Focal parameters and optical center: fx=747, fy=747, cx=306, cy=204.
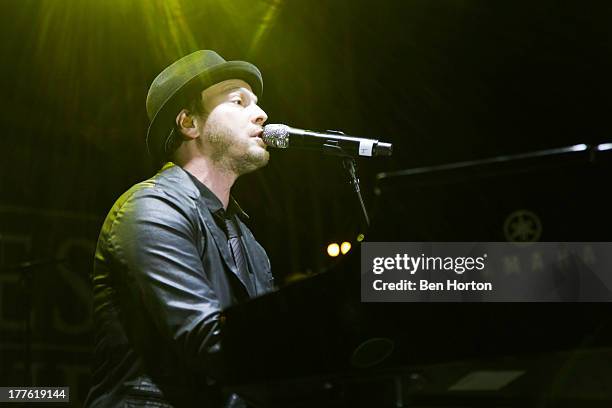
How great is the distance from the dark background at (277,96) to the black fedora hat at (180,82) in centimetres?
148

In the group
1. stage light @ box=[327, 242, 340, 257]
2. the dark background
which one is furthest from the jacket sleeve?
stage light @ box=[327, 242, 340, 257]

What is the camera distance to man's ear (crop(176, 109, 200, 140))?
1797 millimetres

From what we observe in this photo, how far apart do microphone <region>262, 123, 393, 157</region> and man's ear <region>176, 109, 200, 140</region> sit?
221mm

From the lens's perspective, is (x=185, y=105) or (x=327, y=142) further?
(x=185, y=105)

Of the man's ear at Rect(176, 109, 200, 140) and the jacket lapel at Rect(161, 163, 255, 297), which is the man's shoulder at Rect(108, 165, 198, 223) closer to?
the jacket lapel at Rect(161, 163, 255, 297)

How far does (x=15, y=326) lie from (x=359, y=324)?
3588 mm

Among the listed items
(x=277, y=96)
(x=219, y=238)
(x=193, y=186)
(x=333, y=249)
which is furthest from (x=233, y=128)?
(x=333, y=249)

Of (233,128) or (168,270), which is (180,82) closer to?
(233,128)

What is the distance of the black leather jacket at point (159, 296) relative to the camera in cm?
133

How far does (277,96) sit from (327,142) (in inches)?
94.7

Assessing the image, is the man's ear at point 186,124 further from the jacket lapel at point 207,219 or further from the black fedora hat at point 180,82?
the jacket lapel at point 207,219

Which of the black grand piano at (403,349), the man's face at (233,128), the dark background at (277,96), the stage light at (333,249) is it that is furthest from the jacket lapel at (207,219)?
the stage light at (333,249)

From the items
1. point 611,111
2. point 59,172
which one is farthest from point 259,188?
point 611,111

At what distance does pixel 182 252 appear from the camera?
142 cm
